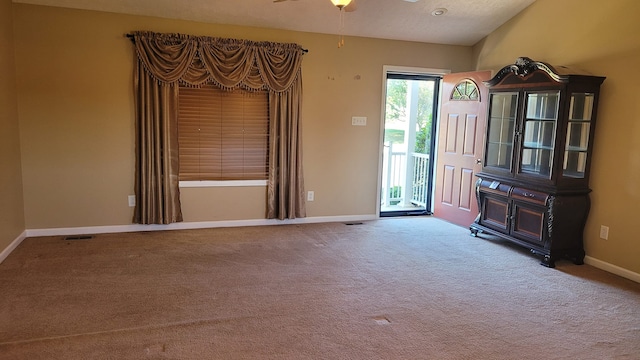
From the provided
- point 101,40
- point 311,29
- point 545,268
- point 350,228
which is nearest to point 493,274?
point 545,268

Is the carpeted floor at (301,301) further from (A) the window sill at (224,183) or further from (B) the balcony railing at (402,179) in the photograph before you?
(B) the balcony railing at (402,179)

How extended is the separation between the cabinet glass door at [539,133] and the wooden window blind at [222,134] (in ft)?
9.52

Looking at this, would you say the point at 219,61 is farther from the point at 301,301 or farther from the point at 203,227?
the point at 301,301

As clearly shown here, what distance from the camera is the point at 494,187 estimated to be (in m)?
4.78

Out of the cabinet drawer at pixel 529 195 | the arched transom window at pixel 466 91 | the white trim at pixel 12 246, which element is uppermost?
the arched transom window at pixel 466 91

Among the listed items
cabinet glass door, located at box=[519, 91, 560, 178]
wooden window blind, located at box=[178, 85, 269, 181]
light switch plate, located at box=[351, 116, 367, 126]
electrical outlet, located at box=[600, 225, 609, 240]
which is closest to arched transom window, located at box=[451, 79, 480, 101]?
cabinet glass door, located at box=[519, 91, 560, 178]

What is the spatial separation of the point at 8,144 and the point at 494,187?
16.4ft

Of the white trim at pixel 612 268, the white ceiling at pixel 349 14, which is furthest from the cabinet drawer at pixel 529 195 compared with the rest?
the white ceiling at pixel 349 14

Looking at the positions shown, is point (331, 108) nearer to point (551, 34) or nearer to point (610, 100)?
point (551, 34)

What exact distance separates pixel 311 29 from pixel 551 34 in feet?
8.79

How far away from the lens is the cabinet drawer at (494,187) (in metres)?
4.65

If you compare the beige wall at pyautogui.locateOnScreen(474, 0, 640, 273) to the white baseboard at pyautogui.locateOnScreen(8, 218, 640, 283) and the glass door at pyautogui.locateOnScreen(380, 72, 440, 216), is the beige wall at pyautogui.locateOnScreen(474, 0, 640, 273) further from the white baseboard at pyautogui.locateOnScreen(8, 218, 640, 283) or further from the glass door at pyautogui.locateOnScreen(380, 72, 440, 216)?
the glass door at pyautogui.locateOnScreen(380, 72, 440, 216)

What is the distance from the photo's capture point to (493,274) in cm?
392

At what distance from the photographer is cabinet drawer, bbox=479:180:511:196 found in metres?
4.65
